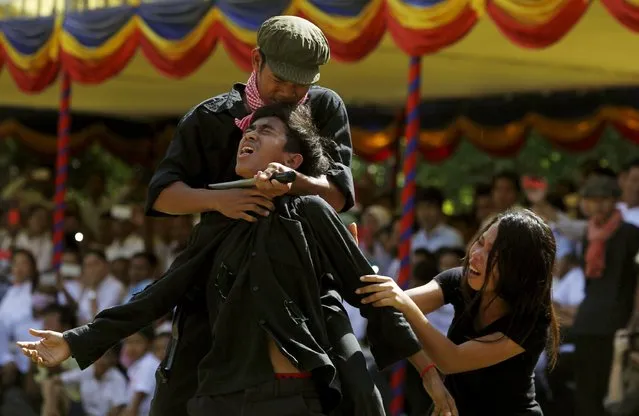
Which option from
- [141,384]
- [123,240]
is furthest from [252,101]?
[123,240]

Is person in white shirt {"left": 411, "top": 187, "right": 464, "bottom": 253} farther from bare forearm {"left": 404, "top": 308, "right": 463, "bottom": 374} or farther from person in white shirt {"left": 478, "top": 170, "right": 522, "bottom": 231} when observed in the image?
bare forearm {"left": 404, "top": 308, "right": 463, "bottom": 374}

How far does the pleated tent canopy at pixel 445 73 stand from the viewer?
9.28 metres

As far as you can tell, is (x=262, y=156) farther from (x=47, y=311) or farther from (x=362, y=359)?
(x=47, y=311)

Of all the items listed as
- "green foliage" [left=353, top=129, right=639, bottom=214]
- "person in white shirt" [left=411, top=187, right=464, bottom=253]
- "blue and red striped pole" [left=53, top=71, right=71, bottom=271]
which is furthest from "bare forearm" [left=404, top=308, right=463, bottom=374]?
"green foliage" [left=353, top=129, right=639, bottom=214]

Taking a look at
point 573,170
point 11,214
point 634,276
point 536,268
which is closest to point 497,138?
point 573,170

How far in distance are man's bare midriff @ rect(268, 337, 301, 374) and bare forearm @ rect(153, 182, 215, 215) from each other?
422mm

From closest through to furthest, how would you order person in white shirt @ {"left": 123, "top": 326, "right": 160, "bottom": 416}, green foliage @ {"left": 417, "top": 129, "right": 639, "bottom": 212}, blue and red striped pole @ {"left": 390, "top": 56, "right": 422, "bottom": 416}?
blue and red striped pole @ {"left": 390, "top": 56, "right": 422, "bottom": 416}, person in white shirt @ {"left": 123, "top": 326, "right": 160, "bottom": 416}, green foliage @ {"left": 417, "top": 129, "right": 639, "bottom": 212}

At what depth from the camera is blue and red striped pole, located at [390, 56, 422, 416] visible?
314 inches

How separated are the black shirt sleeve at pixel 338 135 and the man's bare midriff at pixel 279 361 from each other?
1.69ft

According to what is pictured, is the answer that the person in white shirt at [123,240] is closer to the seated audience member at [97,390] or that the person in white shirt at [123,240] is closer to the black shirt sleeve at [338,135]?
the seated audience member at [97,390]

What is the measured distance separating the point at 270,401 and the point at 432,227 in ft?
20.0

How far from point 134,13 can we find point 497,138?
195 inches

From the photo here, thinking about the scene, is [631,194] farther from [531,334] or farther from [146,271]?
[531,334]

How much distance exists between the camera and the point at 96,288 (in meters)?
10.3
